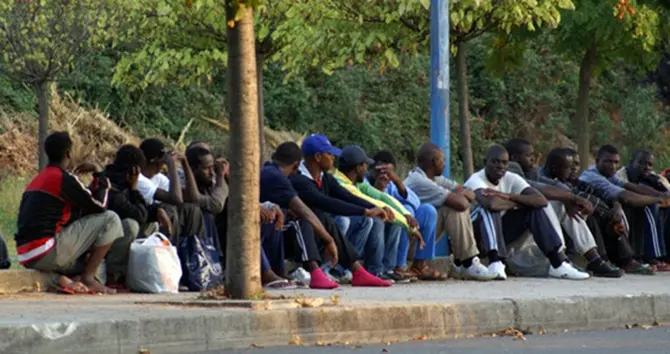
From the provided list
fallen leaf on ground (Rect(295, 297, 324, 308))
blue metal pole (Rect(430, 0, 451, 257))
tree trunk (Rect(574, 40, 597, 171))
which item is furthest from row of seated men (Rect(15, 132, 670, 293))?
tree trunk (Rect(574, 40, 597, 171))

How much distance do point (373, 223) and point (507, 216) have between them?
1.76 meters

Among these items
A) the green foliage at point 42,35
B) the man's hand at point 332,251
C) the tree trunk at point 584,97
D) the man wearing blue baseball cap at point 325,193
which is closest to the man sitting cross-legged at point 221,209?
the man's hand at point 332,251

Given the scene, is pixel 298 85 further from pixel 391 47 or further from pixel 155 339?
pixel 155 339

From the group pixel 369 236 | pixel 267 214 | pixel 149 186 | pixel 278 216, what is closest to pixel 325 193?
pixel 369 236

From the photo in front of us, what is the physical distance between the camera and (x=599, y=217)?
15.0 meters

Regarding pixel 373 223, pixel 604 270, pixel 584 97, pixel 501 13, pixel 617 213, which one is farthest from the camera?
pixel 584 97

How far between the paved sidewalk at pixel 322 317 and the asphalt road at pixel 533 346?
0.74 feet

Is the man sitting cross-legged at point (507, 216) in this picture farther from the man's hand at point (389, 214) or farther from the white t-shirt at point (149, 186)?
the white t-shirt at point (149, 186)

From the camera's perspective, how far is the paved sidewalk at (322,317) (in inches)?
340

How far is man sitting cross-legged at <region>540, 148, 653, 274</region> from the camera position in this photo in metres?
14.8

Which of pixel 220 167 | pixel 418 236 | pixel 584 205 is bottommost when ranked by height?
pixel 418 236

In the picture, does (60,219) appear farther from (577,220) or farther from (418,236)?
(577,220)

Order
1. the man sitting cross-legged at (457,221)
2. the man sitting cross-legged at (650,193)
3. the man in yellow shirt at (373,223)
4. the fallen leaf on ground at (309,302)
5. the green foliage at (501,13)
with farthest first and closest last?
the green foliage at (501,13) < the man sitting cross-legged at (650,193) < the man sitting cross-legged at (457,221) < the man in yellow shirt at (373,223) < the fallen leaf on ground at (309,302)

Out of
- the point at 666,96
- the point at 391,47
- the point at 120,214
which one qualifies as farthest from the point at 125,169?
the point at 666,96
